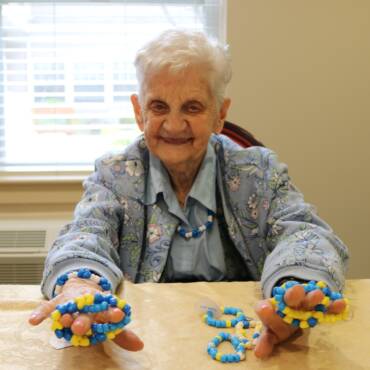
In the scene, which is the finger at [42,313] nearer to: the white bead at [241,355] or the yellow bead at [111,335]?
the yellow bead at [111,335]

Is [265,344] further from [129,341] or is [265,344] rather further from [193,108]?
[193,108]

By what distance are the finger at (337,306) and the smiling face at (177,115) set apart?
629mm

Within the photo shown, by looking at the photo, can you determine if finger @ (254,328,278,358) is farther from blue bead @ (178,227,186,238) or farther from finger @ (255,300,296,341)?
blue bead @ (178,227,186,238)

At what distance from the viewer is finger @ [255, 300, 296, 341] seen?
0.84 m

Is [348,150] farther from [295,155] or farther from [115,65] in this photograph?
[115,65]

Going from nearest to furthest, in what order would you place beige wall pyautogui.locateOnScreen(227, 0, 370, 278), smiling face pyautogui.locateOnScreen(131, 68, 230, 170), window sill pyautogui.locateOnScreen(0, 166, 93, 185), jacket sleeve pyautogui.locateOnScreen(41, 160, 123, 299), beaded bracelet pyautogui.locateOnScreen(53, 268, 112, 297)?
beaded bracelet pyautogui.locateOnScreen(53, 268, 112, 297) → jacket sleeve pyautogui.locateOnScreen(41, 160, 123, 299) → smiling face pyautogui.locateOnScreen(131, 68, 230, 170) → beige wall pyautogui.locateOnScreen(227, 0, 370, 278) → window sill pyautogui.locateOnScreen(0, 166, 93, 185)

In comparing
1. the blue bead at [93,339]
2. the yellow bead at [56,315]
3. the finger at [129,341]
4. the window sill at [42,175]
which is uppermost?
the yellow bead at [56,315]

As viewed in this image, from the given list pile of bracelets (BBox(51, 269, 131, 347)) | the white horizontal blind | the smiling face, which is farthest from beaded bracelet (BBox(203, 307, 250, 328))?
the white horizontal blind

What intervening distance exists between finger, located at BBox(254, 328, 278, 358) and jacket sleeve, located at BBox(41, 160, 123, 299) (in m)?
0.32

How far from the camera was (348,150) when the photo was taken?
2.46 meters

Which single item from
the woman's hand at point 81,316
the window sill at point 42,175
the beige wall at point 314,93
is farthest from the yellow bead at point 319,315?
the window sill at point 42,175

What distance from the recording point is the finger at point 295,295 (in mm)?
801

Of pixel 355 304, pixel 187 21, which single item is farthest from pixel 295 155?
pixel 355 304

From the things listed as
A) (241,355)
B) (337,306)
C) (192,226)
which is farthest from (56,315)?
(192,226)
